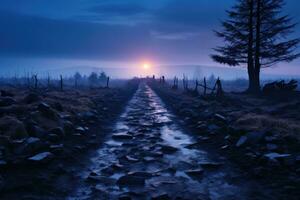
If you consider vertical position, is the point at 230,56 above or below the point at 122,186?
above

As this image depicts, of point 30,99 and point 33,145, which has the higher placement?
point 30,99

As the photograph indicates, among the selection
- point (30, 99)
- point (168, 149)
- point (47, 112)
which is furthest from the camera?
point (30, 99)

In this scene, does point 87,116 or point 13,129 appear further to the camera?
point 87,116

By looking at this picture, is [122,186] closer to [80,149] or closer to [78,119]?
[80,149]

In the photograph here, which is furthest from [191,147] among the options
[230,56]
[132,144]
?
[230,56]

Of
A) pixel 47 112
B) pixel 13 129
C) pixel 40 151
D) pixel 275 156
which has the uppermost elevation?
pixel 47 112

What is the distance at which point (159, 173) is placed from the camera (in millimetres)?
8500

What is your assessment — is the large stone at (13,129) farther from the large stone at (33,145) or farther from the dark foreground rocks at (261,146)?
the dark foreground rocks at (261,146)

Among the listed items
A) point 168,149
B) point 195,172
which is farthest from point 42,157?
point 168,149

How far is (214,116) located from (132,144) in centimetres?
616

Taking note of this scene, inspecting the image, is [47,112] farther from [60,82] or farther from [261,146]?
[60,82]

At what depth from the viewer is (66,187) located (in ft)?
24.1

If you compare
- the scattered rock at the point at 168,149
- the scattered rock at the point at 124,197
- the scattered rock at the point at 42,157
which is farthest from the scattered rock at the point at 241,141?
the scattered rock at the point at 42,157

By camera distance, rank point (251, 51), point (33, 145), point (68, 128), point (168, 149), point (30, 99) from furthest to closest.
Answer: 1. point (251, 51)
2. point (30, 99)
3. point (68, 128)
4. point (168, 149)
5. point (33, 145)
